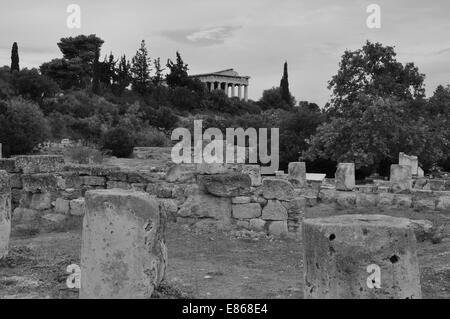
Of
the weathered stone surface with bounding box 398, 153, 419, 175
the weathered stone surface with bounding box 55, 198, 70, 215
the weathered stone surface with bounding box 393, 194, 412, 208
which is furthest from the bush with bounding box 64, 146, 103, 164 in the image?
the weathered stone surface with bounding box 393, 194, 412, 208

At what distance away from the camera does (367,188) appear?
17.6 meters

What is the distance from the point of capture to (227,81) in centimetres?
8419

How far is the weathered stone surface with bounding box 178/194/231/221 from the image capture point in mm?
10984

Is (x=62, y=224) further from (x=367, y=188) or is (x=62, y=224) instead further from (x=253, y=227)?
(x=367, y=188)

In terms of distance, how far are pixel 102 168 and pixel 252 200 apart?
138 inches

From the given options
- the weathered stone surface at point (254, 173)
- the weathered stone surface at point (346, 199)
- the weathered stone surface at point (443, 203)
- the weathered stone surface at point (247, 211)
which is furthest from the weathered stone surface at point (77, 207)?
the weathered stone surface at point (443, 203)

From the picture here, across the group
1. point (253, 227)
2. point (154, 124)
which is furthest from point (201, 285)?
point (154, 124)

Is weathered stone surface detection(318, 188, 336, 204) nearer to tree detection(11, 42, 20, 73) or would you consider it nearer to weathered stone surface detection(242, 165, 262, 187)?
weathered stone surface detection(242, 165, 262, 187)

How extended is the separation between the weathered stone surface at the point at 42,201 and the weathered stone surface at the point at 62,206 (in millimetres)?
173

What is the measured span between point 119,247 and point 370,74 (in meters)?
25.2

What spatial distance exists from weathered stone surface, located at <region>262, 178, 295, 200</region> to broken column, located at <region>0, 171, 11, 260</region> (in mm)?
4569

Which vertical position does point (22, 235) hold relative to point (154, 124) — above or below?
below

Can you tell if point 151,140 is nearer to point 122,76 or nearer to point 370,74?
point 370,74
